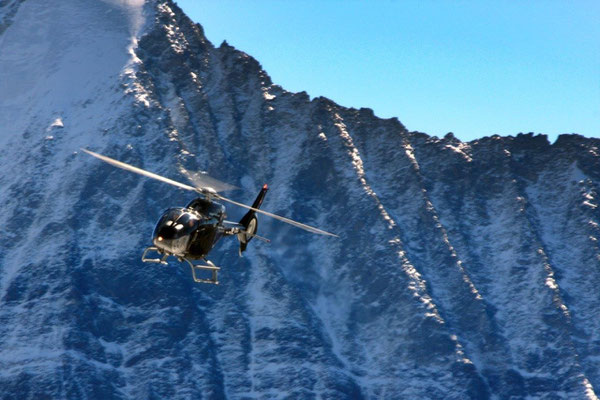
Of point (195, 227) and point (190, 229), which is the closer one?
point (190, 229)

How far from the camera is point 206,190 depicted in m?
90.4

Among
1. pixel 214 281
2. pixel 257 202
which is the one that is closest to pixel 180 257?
pixel 214 281

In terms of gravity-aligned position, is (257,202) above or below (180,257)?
above

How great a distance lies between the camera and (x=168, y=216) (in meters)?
87.0

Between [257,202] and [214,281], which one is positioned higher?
[257,202]

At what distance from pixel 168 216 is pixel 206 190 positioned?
14.7ft

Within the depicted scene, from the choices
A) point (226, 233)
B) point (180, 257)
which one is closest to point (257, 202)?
point (226, 233)

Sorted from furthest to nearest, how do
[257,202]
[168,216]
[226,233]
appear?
[257,202], [226,233], [168,216]

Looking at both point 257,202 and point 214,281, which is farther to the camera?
point 257,202

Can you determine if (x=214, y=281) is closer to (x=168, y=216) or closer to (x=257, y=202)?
(x=168, y=216)

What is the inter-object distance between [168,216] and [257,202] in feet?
76.2

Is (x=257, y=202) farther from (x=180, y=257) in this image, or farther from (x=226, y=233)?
(x=180, y=257)

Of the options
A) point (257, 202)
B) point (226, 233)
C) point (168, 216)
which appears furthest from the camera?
point (257, 202)

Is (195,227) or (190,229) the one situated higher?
(195,227)
